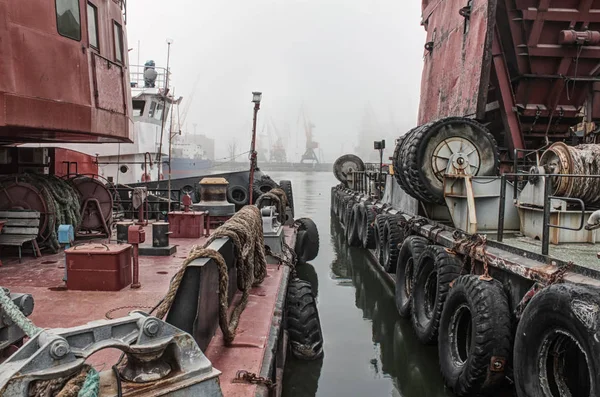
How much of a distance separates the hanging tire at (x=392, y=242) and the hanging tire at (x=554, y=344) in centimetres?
533

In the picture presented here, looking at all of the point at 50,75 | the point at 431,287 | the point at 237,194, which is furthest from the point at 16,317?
the point at 237,194

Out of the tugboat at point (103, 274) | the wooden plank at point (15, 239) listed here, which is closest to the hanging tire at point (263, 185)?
the tugboat at point (103, 274)

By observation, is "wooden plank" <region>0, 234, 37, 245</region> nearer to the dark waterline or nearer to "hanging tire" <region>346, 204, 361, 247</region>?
the dark waterline

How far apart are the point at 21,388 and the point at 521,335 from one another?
12.4 ft

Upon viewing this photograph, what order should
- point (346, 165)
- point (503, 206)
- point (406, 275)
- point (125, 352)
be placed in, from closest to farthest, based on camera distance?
1. point (125, 352)
2. point (503, 206)
3. point (406, 275)
4. point (346, 165)

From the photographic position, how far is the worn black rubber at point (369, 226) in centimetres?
1282

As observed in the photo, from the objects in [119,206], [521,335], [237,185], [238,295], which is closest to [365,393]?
[238,295]

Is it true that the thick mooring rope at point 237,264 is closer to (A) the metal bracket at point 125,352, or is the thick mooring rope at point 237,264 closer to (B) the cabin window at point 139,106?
(A) the metal bracket at point 125,352

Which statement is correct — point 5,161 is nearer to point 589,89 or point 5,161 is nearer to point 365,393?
point 365,393

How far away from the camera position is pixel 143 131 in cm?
1931

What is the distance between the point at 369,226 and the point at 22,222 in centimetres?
867

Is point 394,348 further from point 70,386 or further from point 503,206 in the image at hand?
point 70,386

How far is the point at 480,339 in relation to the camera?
4.65m

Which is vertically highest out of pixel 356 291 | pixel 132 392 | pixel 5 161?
pixel 5 161
